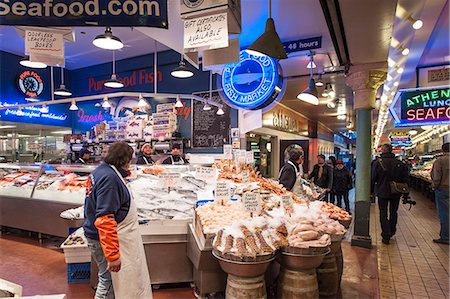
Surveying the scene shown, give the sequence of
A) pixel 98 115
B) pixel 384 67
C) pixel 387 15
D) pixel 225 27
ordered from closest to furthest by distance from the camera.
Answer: pixel 225 27 < pixel 387 15 < pixel 384 67 < pixel 98 115

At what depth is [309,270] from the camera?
3.04m

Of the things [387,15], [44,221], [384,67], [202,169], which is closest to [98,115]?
[44,221]

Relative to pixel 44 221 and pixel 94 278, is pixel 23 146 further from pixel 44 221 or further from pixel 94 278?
pixel 94 278

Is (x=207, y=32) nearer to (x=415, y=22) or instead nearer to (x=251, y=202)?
(x=251, y=202)

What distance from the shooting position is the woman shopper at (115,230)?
2771 mm

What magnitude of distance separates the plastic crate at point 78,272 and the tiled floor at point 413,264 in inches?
154

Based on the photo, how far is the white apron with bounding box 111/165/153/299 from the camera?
296cm

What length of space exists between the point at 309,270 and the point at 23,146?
46.6 ft

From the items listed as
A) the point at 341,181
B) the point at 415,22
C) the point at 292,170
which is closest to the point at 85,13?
the point at 292,170

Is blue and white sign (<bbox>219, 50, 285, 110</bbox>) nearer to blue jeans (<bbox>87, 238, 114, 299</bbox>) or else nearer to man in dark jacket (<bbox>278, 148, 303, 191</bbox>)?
man in dark jacket (<bbox>278, 148, 303, 191</bbox>)

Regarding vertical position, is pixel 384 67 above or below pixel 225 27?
above

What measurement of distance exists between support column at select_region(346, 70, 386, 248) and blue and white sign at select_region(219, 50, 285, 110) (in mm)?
2234

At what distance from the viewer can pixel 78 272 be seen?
4.31m

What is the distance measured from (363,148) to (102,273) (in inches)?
204
